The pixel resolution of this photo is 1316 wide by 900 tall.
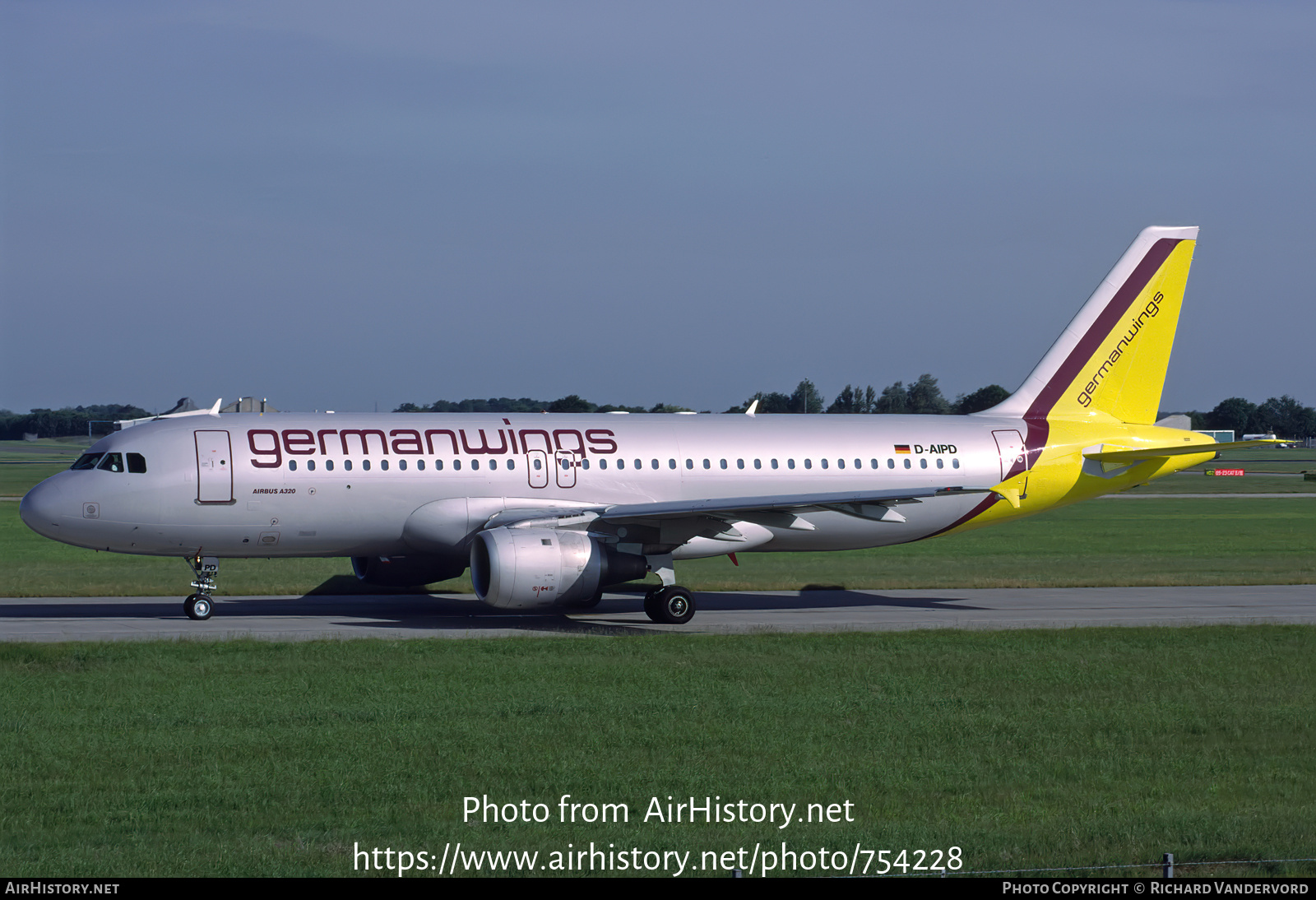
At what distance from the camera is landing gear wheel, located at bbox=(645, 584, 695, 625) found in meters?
26.3

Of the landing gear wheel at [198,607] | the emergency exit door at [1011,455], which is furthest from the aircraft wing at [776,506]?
the landing gear wheel at [198,607]

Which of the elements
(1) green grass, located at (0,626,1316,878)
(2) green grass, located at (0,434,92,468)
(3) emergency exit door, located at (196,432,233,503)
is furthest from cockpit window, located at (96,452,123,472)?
(2) green grass, located at (0,434,92,468)

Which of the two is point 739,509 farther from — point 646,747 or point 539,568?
point 646,747

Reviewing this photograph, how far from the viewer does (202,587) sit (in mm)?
26531

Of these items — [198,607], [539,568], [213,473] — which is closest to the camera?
[539,568]

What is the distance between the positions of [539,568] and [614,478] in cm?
422

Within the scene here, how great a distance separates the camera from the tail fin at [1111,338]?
1252 inches

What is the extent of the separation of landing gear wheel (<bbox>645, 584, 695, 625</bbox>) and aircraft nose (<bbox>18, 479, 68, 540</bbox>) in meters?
11.2

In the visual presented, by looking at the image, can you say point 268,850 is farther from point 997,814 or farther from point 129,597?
point 129,597

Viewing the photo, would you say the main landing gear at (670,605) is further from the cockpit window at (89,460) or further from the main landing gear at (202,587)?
the cockpit window at (89,460)

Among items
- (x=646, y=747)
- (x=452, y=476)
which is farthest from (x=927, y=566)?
(x=646, y=747)

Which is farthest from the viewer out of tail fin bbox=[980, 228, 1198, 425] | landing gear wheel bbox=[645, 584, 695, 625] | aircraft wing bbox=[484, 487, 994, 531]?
tail fin bbox=[980, 228, 1198, 425]

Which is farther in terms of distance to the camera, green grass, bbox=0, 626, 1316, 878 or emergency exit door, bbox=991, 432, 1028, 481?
emergency exit door, bbox=991, 432, 1028, 481

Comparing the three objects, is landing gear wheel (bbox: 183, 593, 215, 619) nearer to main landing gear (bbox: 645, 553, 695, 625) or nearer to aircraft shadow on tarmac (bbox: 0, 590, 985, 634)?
aircraft shadow on tarmac (bbox: 0, 590, 985, 634)
